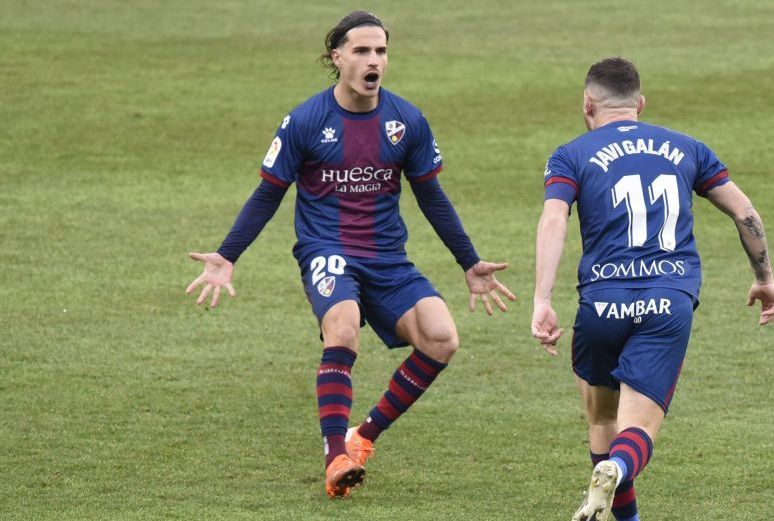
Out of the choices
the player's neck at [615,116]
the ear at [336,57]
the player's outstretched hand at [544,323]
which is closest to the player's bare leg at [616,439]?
the player's outstretched hand at [544,323]

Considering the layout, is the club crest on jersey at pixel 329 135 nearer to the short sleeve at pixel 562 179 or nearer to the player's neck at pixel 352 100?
the player's neck at pixel 352 100

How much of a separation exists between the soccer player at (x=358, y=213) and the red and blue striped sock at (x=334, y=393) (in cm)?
16

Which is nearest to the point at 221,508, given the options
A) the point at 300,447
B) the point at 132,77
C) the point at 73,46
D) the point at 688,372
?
the point at 300,447

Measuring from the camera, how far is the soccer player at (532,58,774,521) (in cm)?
610

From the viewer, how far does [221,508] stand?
700 cm

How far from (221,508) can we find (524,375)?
10.7 feet

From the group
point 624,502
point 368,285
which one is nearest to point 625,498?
point 624,502

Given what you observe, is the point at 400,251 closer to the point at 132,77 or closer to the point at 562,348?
the point at 562,348

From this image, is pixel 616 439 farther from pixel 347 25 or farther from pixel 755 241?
pixel 347 25

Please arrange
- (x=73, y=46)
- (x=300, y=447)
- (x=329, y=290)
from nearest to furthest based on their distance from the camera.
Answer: (x=329, y=290)
(x=300, y=447)
(x=73, y=46)

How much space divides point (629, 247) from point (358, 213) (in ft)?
6.45

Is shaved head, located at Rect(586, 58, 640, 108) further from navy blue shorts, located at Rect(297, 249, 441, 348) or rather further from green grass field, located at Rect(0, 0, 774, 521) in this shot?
green grass field, located at Rect(0, 0, 774, 521)

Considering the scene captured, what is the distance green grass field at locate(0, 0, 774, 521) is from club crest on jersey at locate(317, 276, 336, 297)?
3.03 feet

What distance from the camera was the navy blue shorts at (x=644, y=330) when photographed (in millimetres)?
6098
